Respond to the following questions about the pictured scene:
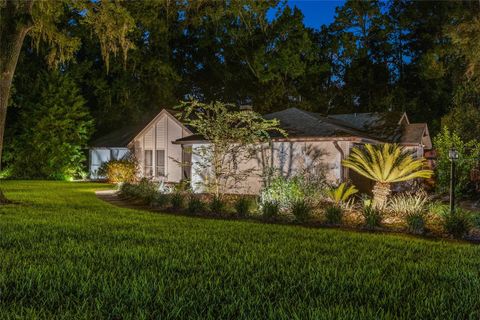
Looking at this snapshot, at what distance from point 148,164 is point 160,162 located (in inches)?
37.5

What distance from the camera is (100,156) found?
32.1 meters

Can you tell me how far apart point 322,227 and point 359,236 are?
5.12ft

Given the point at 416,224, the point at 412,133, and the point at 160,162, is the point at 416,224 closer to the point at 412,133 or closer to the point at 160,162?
the point at 412,133

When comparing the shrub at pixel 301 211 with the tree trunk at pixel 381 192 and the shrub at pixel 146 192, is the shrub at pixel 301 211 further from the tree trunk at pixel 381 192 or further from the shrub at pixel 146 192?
the shrub at pixel 146 192

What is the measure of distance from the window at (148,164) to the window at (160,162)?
427mm

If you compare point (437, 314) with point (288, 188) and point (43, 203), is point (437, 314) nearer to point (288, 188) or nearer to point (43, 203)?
point (288, 188)

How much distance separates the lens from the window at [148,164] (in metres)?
25.6

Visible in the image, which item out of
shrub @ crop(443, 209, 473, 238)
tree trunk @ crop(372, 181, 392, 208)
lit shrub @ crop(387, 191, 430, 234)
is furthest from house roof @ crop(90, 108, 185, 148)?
shrub @ crop(443, 209, 473, 238)

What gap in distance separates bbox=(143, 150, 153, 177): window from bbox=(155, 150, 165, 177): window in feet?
1.40

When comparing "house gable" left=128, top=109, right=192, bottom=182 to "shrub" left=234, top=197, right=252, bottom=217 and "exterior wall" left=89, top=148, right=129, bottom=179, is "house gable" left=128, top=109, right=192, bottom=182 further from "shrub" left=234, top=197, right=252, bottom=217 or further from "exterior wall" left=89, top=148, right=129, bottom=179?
"shrub" left=234, top=197, right=252, bottom=217

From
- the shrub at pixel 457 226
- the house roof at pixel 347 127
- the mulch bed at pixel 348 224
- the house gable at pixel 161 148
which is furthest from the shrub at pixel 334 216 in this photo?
the house gable at pixel 161 148

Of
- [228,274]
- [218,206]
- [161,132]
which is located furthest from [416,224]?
[161,132]

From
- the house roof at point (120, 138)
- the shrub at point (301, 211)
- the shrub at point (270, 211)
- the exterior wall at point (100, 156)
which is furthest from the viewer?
the exterior wall at point (100, 156)

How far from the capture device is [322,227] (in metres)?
10.3
